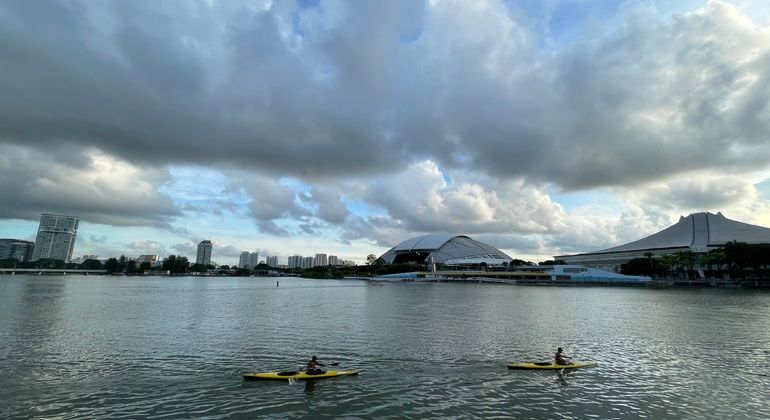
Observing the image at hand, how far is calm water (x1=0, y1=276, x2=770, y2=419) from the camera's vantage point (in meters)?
18.6

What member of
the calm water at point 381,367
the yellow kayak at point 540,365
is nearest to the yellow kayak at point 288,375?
the calm water at point 381,367

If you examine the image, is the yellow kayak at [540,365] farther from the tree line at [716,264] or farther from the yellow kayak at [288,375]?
the tree line at [716,264]

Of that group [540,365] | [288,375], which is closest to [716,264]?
[540,365]

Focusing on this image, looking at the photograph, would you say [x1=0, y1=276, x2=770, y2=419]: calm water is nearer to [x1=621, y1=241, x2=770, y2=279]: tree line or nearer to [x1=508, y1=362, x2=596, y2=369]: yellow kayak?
[x1=508, y1=362, x2=596, y2=369]: yellow kayak

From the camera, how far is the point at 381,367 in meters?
25.5

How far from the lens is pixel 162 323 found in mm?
43500

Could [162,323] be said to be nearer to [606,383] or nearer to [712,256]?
[606,383]

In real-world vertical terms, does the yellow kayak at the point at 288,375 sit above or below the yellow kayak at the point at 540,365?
below

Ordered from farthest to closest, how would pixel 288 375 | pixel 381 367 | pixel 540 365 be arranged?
pixel 381 367 → pixel 540 365 → pixel 288 375

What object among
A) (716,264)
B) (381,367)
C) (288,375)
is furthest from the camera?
(716,264)

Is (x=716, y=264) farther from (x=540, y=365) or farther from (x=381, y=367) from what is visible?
(x=381, y=367)

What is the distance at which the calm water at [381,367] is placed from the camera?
1858cm

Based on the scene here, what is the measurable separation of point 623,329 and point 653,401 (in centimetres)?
2563

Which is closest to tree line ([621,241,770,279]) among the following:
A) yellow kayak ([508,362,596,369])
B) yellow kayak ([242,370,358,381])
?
yellow kayak ([508,362,596,369])
